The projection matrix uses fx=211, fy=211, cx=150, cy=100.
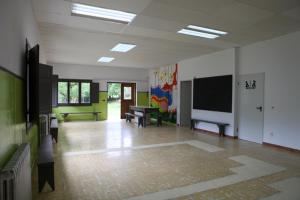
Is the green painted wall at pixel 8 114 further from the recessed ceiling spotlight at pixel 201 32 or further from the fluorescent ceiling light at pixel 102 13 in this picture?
the recessed ceiling spotlight at pixel 201 32

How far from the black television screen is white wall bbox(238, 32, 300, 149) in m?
1.08

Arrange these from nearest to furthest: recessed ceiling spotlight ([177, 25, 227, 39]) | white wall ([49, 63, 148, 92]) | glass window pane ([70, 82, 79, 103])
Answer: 1. recessed ceiling spotlight ([177, 25, 227, 39])
2. white wall ([49, 63, 148, 92])
3. glass window pane ([70, 82, 79, 103])

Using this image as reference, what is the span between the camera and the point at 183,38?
5.53m

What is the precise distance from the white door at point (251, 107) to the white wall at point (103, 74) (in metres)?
6.54

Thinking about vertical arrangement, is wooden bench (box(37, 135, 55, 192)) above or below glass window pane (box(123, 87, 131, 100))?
below

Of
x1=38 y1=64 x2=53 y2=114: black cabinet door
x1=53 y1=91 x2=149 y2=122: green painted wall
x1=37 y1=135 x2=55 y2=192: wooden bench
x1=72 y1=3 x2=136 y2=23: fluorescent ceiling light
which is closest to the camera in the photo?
x1=37 y1=135 x2=55 y2=192: wooden bench

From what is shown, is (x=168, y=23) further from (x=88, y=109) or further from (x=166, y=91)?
(x=88, y=109)

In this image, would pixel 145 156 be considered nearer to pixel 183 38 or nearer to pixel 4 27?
pixel 183 38

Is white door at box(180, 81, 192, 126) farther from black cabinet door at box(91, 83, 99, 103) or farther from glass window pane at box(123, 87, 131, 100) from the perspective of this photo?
black cabinet door at box(91, 83, 99, 103)

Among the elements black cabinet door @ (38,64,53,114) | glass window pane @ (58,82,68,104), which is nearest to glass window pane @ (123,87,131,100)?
glass window pane @ (58,82,68,104)

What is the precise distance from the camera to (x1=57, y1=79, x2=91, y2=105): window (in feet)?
34.2

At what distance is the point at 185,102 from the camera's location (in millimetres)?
9266

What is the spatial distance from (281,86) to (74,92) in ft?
29.4

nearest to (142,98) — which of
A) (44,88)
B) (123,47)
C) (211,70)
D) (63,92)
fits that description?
(63,92)
